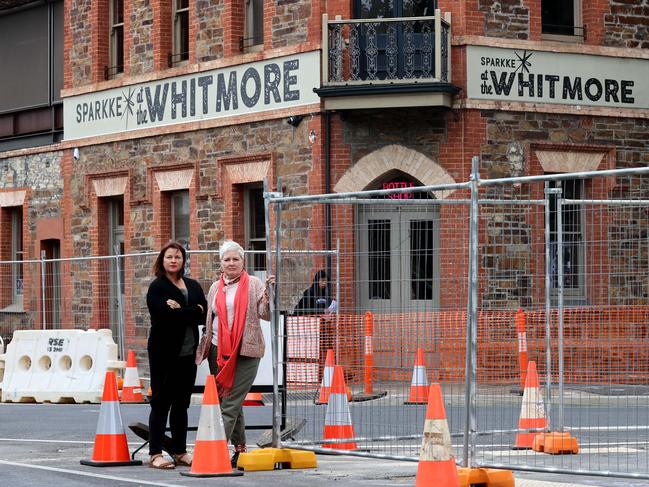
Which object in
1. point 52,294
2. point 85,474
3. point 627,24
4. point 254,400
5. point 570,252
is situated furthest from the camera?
point 52,294

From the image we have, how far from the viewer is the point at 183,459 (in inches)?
533

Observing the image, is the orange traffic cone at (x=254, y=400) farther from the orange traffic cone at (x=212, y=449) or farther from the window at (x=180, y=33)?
the window at (x=180, y=33)

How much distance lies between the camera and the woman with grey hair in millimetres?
13234

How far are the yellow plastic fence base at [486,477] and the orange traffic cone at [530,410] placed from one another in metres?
2.75

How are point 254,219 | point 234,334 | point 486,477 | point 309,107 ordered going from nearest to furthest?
1. point 486,477
2. point 234,334
3. point 309,107
4. point 254,219

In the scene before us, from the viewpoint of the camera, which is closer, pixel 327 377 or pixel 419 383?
pixel 419 383

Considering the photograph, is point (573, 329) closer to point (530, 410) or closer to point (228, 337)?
point (530, 410)

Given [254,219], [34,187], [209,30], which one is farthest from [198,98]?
[34,187]

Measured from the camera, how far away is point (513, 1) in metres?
25.1

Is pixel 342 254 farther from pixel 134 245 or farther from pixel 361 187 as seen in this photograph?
pixel 134 245

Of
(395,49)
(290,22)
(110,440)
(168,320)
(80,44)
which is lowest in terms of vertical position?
(110,440)

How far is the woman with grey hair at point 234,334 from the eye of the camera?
13.2 meters

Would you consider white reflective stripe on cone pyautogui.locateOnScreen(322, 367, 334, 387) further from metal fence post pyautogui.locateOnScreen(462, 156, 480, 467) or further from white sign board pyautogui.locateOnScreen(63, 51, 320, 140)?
white sign board pyautogui.locateOnScreen(63, 51, 320, 140)

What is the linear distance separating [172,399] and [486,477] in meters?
3.27
